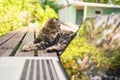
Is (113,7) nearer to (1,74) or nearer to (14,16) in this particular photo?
(14,16)

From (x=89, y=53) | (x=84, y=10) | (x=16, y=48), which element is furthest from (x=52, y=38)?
(x=84, y=10)

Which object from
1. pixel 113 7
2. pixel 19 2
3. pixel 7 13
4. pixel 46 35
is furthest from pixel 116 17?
pixel 113 7

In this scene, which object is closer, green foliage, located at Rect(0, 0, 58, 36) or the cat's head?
the cat's head

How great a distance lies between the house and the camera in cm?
2572

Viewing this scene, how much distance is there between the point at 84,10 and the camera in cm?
2672

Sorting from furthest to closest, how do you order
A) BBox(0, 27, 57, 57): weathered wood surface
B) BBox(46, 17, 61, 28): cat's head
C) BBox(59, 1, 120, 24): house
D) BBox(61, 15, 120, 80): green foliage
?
BBox(59, 1, 120, 24): house
BBox(46, 17, 61, 28): cat's head
BBox(0, 27, 57, 57): weathered wood surface
BBox(61, 15, 120, 80): green foliage

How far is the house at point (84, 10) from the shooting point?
25.7 meters

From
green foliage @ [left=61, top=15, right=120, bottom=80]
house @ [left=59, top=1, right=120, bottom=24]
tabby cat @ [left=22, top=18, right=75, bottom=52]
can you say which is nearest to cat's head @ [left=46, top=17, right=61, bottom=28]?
tabby cat @ [left=22, top=18, right=75, bottom=52]

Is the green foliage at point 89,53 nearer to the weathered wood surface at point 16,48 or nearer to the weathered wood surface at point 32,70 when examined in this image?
the weathered wood surface at point 32,70

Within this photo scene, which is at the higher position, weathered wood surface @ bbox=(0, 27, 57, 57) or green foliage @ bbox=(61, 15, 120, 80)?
green foliage @ bbox=(61, 15, 120, 80)

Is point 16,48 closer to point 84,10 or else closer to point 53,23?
point 53,23

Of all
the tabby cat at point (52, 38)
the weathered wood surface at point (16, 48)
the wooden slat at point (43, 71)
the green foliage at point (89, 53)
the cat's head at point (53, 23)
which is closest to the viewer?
the green foliage at point (89, 53)

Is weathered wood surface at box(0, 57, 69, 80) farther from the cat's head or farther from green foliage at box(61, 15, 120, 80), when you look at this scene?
the cat's head

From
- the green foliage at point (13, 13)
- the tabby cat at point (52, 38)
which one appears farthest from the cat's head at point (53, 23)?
the green foliage at point (13, 13)
